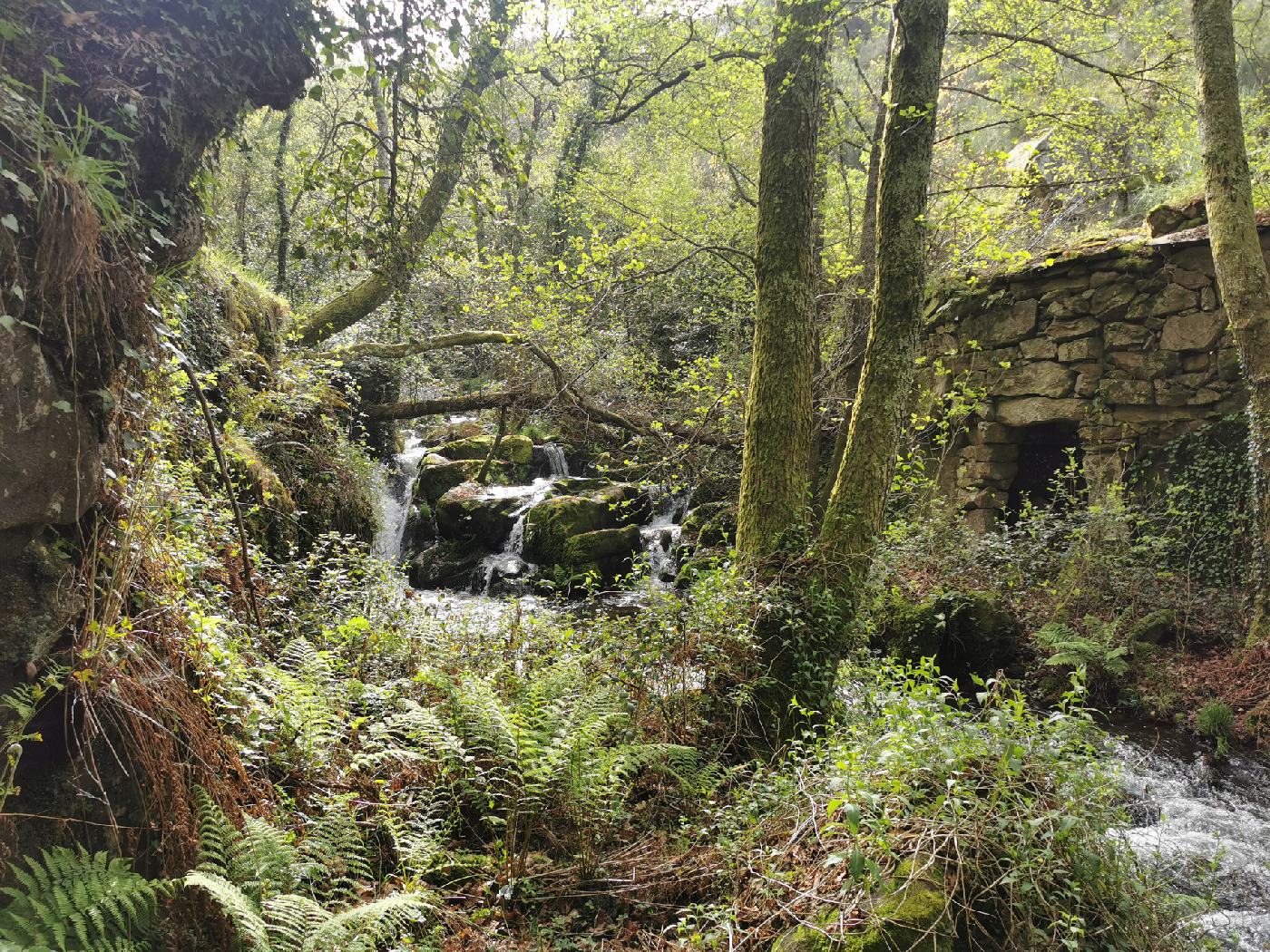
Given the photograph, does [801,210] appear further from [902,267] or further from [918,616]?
[918,616]

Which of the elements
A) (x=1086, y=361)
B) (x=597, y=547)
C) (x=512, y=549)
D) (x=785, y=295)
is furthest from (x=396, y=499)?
(x=1086, y=361)

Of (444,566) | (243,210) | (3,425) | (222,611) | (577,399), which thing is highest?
(243,210)

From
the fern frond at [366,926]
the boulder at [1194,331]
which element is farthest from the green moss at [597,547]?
the fern frond at [366,926]

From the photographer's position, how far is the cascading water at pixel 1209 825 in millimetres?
4152

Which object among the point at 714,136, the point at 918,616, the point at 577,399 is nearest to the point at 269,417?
the point at 577,399

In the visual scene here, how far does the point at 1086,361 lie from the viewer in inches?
377

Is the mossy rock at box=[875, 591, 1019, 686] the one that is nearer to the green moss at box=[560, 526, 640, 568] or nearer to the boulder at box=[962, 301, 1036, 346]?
the boulder at box=[962, 301, 1036, 346]

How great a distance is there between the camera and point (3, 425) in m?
2.30

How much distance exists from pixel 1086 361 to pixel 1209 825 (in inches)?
251

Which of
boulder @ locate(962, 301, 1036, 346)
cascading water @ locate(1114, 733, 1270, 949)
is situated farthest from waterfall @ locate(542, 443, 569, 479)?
cascading water @ locate(1114, 733, 1270, 949)

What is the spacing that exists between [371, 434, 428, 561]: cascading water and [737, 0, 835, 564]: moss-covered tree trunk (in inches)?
287

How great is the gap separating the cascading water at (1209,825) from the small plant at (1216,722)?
21 cm

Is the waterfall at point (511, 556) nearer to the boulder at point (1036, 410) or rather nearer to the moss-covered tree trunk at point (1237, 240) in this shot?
the boulder at point (1036, 410)

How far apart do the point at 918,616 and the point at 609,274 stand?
17.7ft
